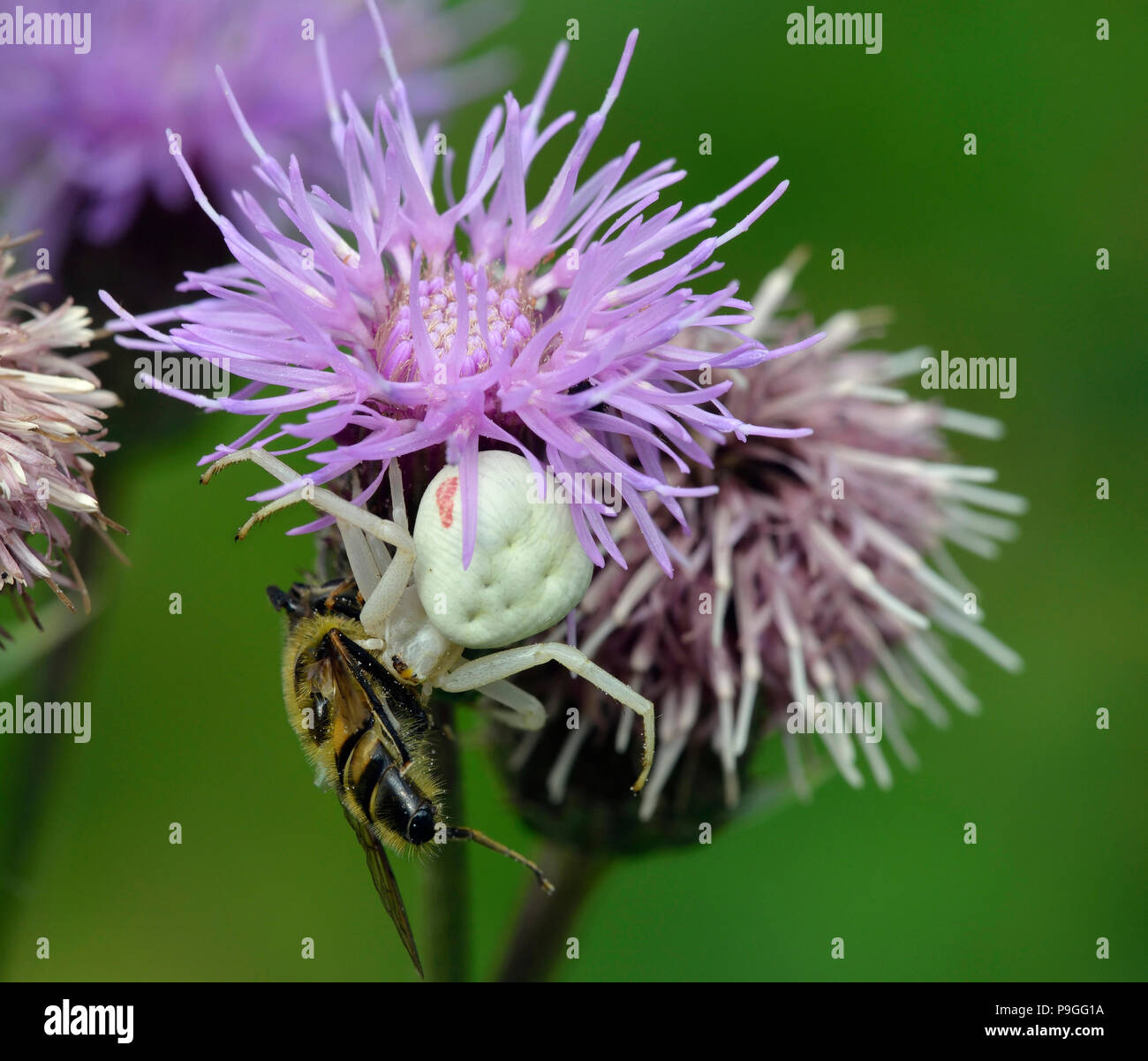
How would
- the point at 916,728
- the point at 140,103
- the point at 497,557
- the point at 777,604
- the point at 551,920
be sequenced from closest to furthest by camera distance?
1. the point at 497,557
2. the point at 777,604
3. the point at 551,920
4. the point at 140,103
5. the point at 916,728

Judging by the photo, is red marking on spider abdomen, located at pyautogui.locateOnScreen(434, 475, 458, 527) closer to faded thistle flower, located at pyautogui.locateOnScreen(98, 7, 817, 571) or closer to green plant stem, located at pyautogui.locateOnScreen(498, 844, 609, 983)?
faded thistle flower, located at pyautogui.locateOnScreen(98, 7, 817, 571)

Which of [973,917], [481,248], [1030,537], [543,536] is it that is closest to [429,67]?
[481,248]

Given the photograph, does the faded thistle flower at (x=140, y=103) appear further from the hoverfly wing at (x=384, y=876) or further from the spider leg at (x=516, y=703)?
the hoverfly wing at (x=384, y=876)

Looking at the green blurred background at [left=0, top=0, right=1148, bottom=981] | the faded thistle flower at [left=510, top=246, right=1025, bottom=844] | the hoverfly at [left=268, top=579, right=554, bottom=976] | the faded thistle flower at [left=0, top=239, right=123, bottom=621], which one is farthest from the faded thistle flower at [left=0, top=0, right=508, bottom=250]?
the hoverfly at [left=268, top=579, right=554, bottom=976]

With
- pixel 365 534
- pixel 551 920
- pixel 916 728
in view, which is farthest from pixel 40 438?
pixel 916 728

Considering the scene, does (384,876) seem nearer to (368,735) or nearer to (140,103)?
(368,735)

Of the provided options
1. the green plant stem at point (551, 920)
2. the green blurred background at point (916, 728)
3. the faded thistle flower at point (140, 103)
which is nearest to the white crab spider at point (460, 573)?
the green blurred background at point (916, 728)

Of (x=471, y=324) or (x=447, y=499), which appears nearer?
(x=447, y=499)
